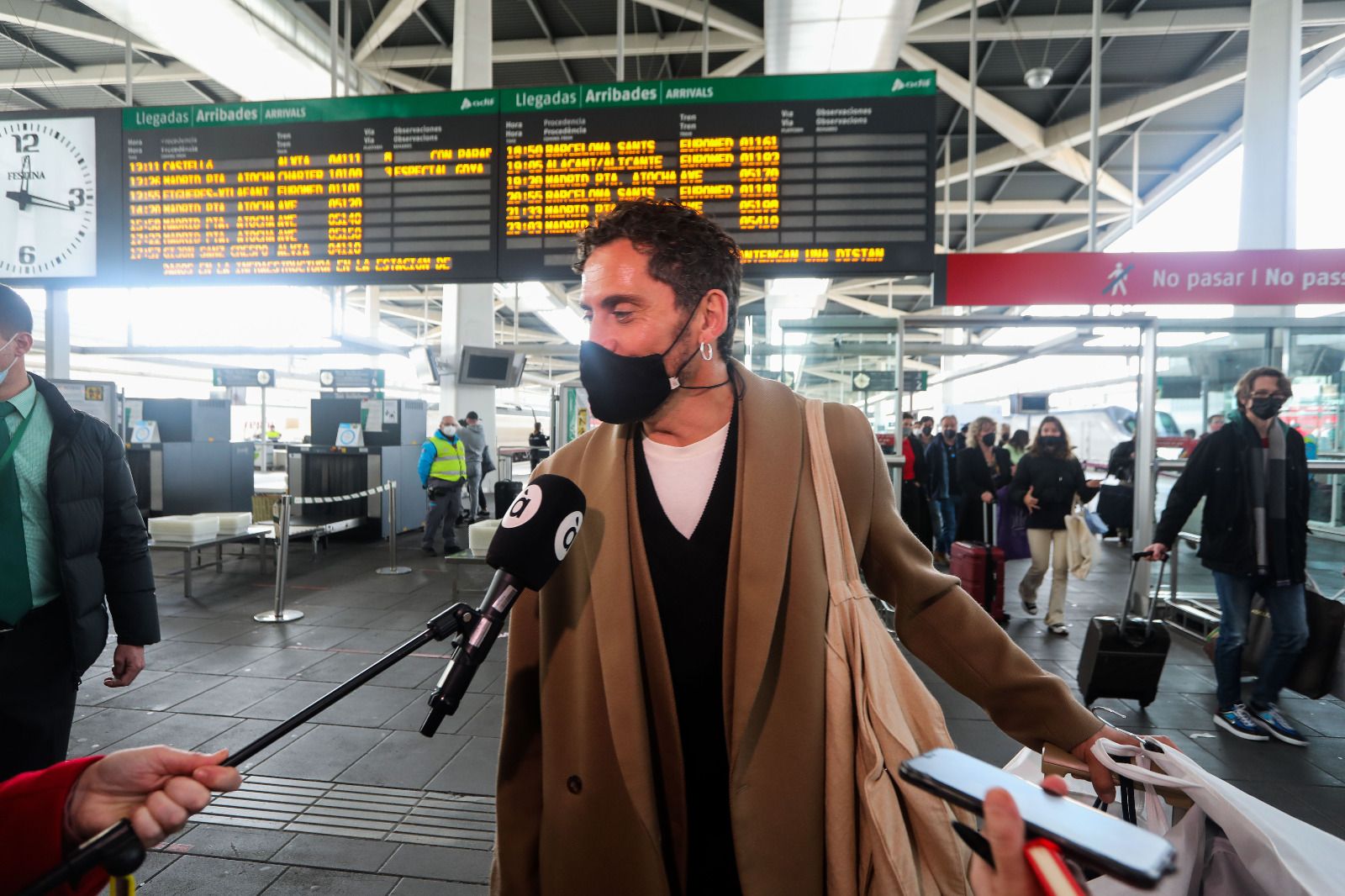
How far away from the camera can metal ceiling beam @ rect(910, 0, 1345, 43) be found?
10258mm

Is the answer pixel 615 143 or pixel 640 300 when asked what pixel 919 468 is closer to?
pixel 615 143

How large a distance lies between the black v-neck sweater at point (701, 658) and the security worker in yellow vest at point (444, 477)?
900cm

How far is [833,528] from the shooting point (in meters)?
1.36

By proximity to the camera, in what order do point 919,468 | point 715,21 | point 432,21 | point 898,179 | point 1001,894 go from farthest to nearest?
1. point 432,21
2. point 715,21
3. point 919,468
4. point 898,179
5. point 1001,894

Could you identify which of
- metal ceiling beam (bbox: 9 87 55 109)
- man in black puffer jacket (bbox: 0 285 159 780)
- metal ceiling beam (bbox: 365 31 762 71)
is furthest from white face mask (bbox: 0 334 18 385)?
metal ceiling beam (bbox: 9 87 55 109)

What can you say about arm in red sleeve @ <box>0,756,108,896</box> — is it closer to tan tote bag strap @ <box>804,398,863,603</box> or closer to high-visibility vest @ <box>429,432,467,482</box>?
tan tote bag strap @ <box>804,398,863,603</box>

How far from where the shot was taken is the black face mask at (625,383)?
59.8 inches

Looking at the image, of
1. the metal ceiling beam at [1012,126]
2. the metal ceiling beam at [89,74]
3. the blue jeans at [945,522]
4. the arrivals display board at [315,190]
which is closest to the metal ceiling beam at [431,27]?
the metal ceiling beam at [89,74]

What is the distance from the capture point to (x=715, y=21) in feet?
32.9

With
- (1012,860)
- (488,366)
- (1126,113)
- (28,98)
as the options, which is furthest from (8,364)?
(28,98)

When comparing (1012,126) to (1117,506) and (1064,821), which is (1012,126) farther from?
(1064,821)

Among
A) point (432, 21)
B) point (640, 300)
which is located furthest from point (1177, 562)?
point (432, 21)

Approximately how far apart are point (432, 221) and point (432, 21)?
8.80 m

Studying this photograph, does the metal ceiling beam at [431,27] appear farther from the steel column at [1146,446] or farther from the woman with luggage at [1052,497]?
the steel column at [1146,446]
